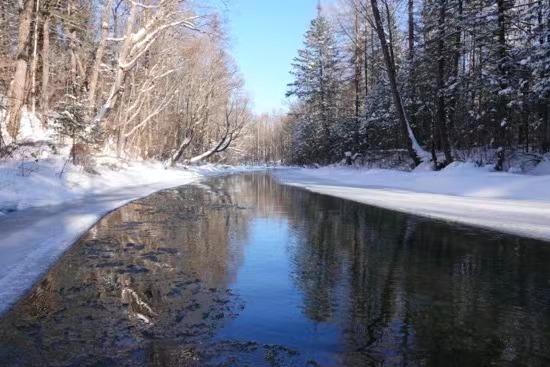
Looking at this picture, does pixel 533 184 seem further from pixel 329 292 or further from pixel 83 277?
pixel 83 277

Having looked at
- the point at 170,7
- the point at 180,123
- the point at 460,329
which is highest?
the point at 170,7

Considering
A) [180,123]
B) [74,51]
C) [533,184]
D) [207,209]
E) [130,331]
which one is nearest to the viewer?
[130,331]

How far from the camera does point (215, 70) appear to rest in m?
45.7

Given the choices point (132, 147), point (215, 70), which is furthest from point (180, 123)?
point (132, 147)

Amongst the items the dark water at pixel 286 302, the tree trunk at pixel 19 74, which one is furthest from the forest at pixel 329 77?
the dark water at pixel 286 302

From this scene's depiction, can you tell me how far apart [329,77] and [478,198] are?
35163 millimetres

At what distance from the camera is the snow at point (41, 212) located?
562 cm

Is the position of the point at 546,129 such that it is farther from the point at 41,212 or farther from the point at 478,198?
the point at 41,212

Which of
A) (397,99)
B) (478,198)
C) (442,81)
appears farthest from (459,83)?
(478,198)

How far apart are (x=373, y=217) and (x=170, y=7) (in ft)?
52.9

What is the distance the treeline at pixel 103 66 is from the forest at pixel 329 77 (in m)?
0.11

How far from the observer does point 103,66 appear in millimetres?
25000

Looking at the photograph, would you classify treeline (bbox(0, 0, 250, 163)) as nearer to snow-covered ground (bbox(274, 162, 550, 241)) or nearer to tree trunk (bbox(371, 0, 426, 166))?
tree trunk (bbox(371, 0, 426, 166))

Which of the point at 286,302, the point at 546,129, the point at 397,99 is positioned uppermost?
the point at 397,99
